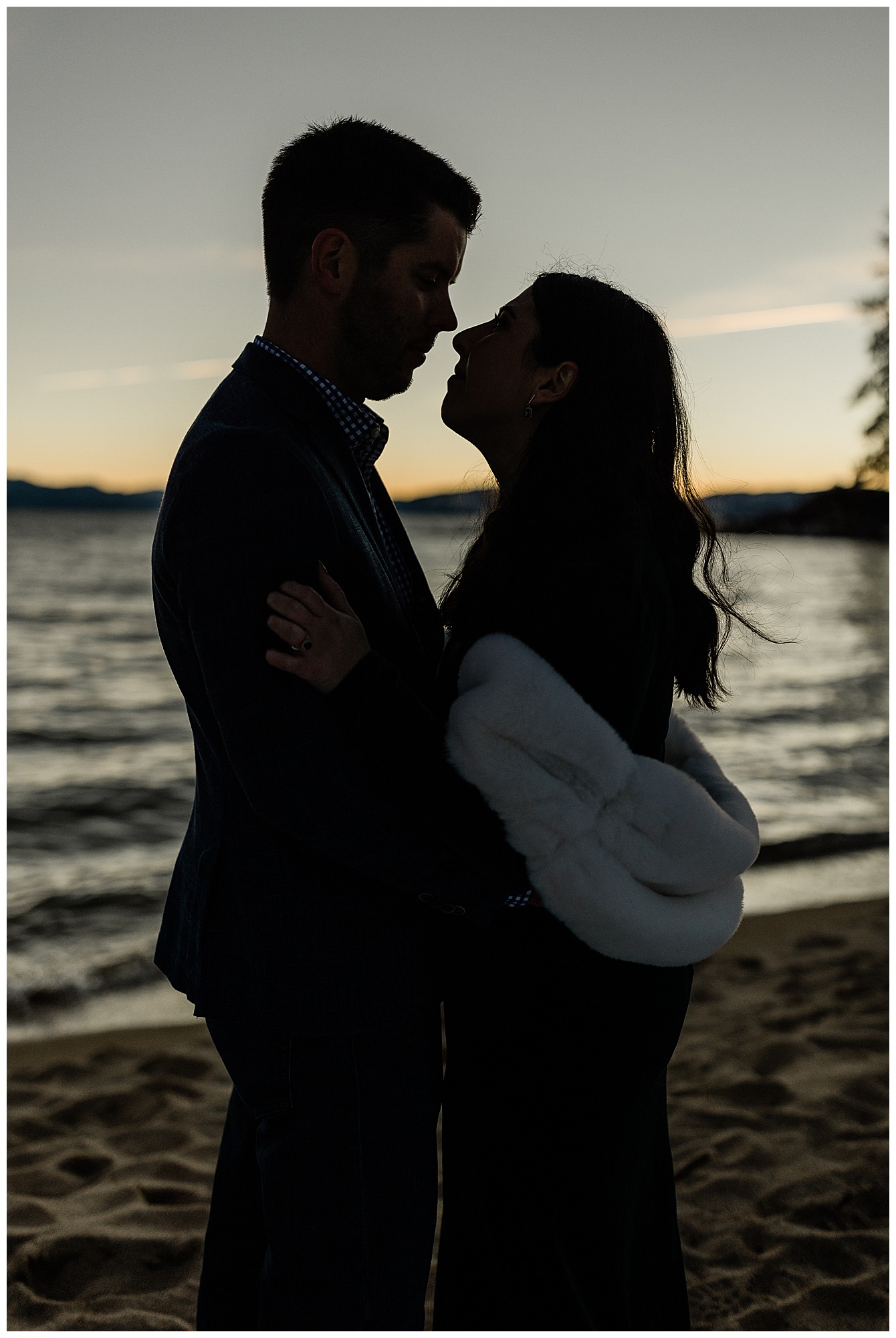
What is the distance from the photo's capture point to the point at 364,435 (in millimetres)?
1949

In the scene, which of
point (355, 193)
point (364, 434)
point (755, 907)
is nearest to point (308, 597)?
point (364, 434)

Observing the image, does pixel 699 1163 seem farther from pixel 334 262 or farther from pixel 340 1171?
pixel 334 262

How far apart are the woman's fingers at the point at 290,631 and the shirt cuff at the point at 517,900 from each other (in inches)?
24.7

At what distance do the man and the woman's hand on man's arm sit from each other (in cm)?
3

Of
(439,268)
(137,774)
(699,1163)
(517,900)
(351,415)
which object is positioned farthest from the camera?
(137,774)

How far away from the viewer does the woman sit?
68.7 inches

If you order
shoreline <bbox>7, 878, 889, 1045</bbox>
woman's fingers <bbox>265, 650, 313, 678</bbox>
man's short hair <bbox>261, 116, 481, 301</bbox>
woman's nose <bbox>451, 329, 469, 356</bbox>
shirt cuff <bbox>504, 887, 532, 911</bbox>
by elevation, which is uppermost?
man's short hair <bbox>261, 116, 481, 301</bbox>

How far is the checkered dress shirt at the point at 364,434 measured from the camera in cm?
187

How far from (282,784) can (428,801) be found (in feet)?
0.82

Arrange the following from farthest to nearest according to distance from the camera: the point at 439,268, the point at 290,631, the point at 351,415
A: the point at 439,268
the point at 351,415
the point at 290,631

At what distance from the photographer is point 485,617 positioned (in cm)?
182

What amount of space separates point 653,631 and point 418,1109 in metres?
0.97

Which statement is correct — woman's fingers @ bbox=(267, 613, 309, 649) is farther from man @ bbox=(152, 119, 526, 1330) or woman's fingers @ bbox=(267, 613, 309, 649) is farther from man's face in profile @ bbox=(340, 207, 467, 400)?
man's face in profile @ bbox=(340, 207, 467, 400)

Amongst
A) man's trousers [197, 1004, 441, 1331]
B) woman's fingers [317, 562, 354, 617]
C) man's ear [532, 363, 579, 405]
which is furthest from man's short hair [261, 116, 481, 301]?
man's trousers [197, 1004, 441, 1331]
